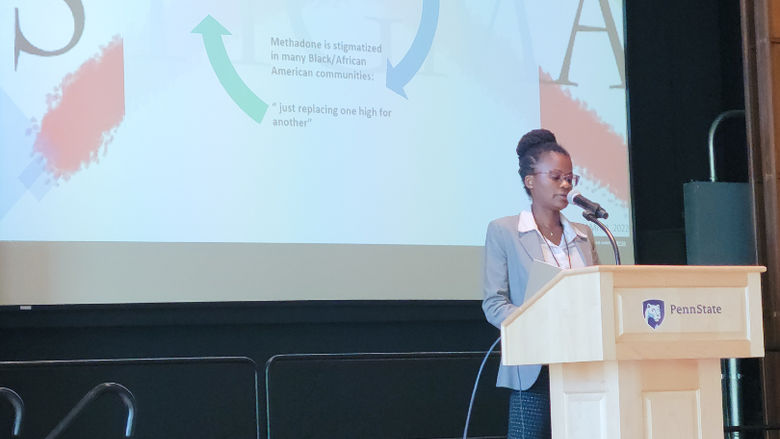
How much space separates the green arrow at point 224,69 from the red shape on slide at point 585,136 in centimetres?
131

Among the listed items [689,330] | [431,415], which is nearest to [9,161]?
[431,415]

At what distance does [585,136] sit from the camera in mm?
4633

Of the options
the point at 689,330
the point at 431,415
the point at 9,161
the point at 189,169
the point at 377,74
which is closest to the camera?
the point at 689,330

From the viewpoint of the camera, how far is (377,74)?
4270mm

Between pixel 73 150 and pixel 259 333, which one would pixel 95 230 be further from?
pixel 259 333

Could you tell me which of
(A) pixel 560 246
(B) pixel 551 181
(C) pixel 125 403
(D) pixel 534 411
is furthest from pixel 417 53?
(C) pixel 125 403

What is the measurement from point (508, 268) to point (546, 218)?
238 mm

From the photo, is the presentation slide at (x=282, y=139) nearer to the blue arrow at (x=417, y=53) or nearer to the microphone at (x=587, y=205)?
the blue arrow at (x=417, y=53)

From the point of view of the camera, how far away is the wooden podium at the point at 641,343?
7.38ft

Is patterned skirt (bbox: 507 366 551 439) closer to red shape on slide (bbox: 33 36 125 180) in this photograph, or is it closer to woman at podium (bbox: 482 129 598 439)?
woman at podium (bbox: 482 129 598 439)

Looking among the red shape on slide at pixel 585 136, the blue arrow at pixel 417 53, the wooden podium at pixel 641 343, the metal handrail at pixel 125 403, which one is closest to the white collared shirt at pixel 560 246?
the wooden podium at pixel 641 343

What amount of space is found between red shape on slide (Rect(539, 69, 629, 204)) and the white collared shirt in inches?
62.8

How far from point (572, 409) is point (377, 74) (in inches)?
87.5

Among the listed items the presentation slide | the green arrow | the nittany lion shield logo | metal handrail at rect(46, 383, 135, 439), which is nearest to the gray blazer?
A: the nittany lion shield logo
